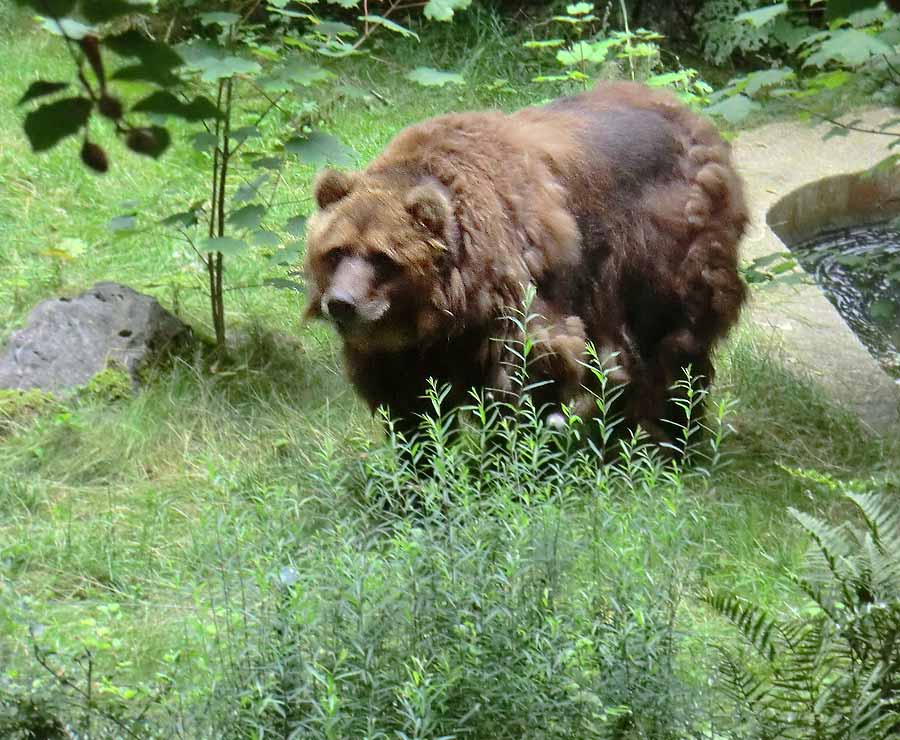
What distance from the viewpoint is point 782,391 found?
577cm

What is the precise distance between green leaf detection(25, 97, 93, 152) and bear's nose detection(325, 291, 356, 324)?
263 cm

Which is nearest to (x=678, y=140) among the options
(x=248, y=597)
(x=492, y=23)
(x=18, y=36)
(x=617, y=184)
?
(x=617, y=184)

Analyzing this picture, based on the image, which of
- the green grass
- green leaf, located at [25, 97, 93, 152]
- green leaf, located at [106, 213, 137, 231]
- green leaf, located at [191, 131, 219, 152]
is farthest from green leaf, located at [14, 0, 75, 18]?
green leaf, located at [106, 213, 137, 231]

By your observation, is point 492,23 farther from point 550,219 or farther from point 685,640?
point 685,640

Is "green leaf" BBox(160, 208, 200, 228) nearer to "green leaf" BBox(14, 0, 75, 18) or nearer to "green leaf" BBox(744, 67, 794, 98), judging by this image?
"green leaf" BBox(744, 67, 794, 98)

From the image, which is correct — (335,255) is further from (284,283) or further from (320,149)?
(284,283)

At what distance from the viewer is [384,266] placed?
4293 mm

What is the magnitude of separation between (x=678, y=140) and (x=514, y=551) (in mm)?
2839

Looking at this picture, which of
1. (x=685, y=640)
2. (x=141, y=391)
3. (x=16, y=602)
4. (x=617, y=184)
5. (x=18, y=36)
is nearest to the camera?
(x=685, y=640)

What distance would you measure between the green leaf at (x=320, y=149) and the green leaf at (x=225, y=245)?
0.47 m

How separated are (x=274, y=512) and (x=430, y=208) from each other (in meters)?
1.43

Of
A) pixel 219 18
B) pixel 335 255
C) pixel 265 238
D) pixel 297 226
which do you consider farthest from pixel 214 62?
pixel 297 226

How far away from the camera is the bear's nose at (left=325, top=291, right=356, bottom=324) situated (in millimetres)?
4188

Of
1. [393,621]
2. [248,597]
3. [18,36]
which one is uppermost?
[393,621]
